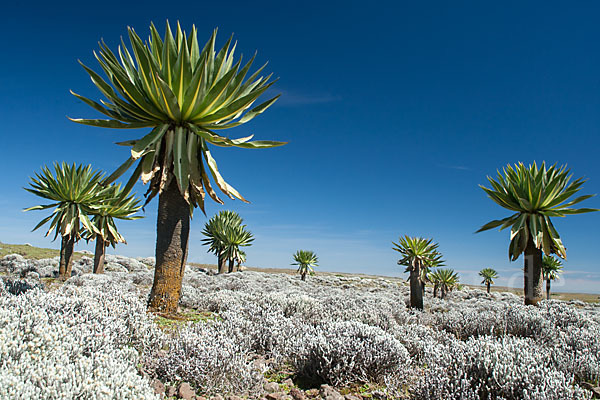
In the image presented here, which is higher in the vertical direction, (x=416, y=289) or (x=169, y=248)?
(x=169, y=248)

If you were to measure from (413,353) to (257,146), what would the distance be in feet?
16.5

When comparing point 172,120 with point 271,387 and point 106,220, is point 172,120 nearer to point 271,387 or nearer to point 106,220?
point 271,387

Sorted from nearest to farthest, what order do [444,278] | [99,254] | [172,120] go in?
[172,120] < [99,254] < [444,278]

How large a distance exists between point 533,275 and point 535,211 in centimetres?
215

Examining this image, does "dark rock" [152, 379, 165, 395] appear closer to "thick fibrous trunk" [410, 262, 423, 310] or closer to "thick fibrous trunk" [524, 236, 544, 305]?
"thick fibrous trunk" [524, 236, 544, 305]

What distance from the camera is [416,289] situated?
47.6 feet

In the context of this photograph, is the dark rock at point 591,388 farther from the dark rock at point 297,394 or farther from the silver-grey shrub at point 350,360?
the dark rock at point 297,394

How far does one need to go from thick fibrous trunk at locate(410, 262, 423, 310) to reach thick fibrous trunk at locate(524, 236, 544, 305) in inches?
161

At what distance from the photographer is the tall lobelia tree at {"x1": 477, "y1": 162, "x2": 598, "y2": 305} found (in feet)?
35.8

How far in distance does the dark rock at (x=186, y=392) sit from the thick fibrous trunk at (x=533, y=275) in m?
11.3

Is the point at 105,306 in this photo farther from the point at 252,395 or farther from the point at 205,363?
the point at 252,395

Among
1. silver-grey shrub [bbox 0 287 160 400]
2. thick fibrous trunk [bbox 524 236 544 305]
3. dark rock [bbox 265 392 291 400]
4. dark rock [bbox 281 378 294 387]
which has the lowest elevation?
dark rock [bbox 281 378 294 387]

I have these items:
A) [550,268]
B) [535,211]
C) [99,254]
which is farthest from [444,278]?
[99,254]

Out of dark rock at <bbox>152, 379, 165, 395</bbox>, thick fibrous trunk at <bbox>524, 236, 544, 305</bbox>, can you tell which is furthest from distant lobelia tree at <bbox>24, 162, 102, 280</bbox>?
thick fibrous trunk at <bbox>524, 236, 544, 305</bbox>
